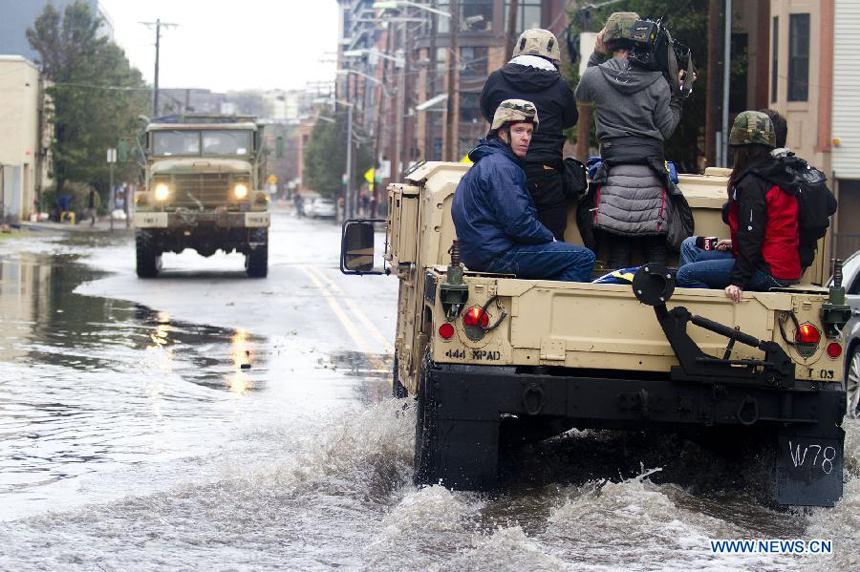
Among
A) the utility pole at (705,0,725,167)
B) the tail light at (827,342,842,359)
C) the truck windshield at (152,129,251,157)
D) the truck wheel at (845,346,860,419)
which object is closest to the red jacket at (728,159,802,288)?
the tail light at (827,342,842,359)

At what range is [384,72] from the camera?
110m

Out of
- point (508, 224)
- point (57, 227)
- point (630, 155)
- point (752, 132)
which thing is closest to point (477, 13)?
point (57, 227)

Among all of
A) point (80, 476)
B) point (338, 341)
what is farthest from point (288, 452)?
point (338, 341)

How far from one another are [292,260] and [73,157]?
100.0ft

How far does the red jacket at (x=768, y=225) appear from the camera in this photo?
7.86 meters

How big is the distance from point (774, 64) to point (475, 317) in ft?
99.2

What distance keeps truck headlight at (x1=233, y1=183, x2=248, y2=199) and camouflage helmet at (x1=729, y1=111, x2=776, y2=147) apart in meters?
21.1

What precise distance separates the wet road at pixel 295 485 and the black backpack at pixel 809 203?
138cm

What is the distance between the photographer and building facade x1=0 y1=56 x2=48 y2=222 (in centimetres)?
5931

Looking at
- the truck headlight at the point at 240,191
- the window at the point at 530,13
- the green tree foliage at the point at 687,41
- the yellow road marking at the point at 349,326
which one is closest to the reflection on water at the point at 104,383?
the yellow road marking at the point at 349,326

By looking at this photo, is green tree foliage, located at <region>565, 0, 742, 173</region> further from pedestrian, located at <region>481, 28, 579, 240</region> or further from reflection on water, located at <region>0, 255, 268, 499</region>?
pedestrian, located at <region>481, 28, 579, 240</region>

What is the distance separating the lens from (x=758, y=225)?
7.86 m

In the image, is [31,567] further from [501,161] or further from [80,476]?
[501,161]

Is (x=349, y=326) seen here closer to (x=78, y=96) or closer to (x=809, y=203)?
(x=809, y=203)
